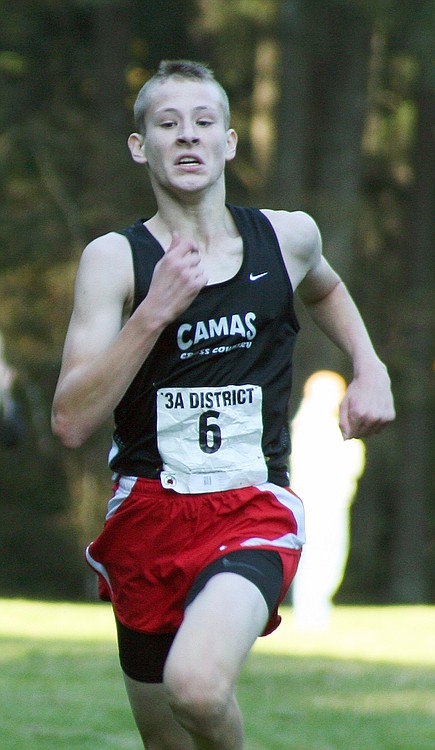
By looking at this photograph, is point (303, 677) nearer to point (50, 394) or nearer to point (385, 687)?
point (385, 687)

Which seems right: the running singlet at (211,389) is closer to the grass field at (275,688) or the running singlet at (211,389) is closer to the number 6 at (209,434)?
the number 6 at (209,434)

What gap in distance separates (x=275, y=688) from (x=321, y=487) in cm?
395

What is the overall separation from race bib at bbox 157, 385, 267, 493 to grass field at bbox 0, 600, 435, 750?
1.88 metres

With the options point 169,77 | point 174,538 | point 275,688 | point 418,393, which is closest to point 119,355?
point 174,538

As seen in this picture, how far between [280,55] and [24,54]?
13.5 ft

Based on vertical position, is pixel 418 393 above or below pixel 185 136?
below

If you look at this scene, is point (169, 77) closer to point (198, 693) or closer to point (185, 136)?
point (185, 136)

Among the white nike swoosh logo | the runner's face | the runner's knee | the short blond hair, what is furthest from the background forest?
the runner's knee

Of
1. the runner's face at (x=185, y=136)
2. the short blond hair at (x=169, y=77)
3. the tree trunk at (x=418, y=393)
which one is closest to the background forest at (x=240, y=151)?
the tree trunk at (x=418, y=393)

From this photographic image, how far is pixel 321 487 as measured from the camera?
35.3 feet

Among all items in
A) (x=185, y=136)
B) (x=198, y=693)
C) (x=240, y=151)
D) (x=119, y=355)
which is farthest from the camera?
(x=240, y=151)

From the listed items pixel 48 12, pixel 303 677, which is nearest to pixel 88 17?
pixel 48 12

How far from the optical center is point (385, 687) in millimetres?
6957

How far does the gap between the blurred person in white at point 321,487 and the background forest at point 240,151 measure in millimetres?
6983
